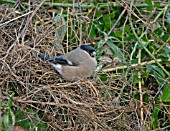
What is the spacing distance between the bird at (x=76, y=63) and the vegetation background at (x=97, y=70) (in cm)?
7

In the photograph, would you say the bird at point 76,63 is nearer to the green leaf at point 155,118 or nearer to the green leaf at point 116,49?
the green leaf at point 116,49

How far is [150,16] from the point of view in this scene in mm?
5125

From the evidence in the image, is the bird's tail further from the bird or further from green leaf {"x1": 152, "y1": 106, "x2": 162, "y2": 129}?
green leaf {"x1": 152, "y1": 106, "x2": 162, "y2": 129}

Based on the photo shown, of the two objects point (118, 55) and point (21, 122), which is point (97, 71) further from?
point (21, 122)

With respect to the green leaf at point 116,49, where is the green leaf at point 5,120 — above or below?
below

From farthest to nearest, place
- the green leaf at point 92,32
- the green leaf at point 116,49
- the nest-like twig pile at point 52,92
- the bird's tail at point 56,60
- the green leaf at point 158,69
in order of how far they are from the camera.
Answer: the green leaf at point 92,32, the green leaf at point 116,49, the green leaf at point 158,69, the bird's tail at point 56,60, the nest-like twig pile at point 52,92

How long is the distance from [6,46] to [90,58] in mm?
736

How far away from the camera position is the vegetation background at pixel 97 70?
388cm

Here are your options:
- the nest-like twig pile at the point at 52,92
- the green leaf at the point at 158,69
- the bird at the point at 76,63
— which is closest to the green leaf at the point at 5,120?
the nest-like twig pile at the point at 52,92

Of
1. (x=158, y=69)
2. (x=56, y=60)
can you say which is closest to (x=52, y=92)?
(x=56, y=60)

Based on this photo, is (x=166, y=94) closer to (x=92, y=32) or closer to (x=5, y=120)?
(x=92, y=32)

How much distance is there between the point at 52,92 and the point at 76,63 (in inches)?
18.0

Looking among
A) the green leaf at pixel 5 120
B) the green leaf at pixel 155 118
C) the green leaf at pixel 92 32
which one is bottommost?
the green leaf at pixel 155 118

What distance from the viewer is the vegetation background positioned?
3.88 m
